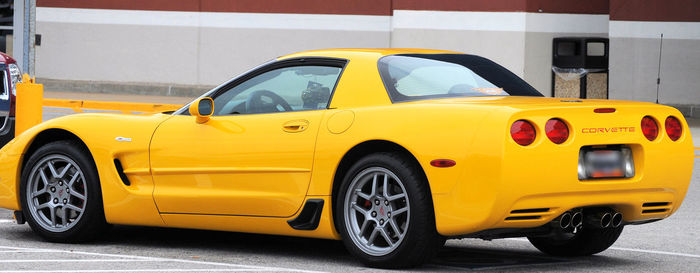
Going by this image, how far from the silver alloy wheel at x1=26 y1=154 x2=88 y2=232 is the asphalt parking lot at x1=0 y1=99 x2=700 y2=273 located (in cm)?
16

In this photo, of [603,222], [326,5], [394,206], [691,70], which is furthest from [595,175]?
[326,5]

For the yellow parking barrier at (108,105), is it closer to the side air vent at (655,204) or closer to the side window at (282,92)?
the side window at (282,92)

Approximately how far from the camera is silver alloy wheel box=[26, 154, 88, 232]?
762 centimetres

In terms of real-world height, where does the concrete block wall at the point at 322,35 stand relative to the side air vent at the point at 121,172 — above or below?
above

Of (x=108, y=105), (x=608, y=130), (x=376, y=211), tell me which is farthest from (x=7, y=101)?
(x=108, y=105)

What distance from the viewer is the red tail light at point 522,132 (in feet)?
20.0

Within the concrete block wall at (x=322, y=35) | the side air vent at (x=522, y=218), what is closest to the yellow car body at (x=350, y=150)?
the side air vent at (x=522, y=218)

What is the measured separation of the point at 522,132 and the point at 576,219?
0.63 meters

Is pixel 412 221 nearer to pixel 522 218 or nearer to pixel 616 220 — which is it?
pixel 522 218

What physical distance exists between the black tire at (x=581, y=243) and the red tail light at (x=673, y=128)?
26.7 inches

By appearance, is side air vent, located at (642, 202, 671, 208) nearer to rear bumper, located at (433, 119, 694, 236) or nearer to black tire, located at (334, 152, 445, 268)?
rear bumper, located at (433, 119, 694, 236)

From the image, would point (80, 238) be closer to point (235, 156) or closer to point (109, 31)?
point (235, 156)

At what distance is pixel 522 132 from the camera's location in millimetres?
6125

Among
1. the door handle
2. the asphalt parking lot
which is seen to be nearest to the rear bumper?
the asphalt parking lot
